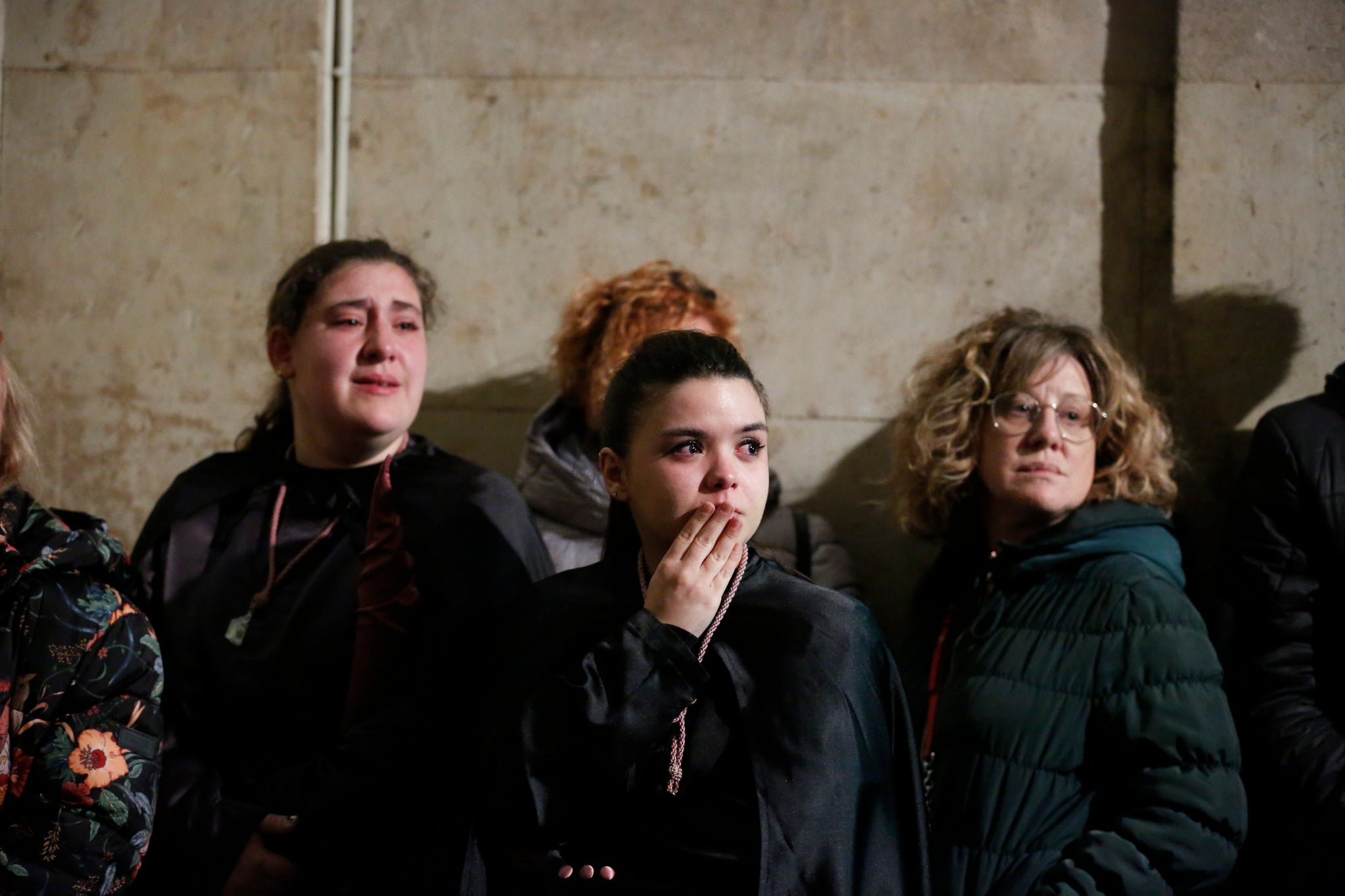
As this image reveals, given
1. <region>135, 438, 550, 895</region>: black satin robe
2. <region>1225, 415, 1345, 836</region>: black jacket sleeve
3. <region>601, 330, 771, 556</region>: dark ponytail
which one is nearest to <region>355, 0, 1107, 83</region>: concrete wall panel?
<region>1225, 415, 1345, 836</region>: black jacket sleeve

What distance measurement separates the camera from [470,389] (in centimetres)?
362

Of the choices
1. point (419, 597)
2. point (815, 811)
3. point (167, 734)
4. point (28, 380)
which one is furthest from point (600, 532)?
point (28, 380)

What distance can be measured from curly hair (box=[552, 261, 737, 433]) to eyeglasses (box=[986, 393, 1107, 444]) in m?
0.76

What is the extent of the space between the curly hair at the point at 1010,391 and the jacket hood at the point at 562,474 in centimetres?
84

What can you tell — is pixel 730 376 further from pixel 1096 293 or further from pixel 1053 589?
pixel 1096 293

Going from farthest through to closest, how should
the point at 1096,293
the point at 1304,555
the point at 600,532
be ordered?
the point at 1096,293 → the point at 600,532 → the point at 1304,555

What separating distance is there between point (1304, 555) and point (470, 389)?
2.41m

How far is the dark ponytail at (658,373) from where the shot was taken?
1.96 metres

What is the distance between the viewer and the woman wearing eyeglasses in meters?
2.23

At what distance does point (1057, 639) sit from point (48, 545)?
2.06 metres

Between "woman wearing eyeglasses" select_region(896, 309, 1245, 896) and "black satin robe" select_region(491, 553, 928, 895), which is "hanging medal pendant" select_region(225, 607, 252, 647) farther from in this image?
"woman wearing eyeglasses" select_region(896, 309, 1245, 896)

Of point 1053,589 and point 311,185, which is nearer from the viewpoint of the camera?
point 1053,589

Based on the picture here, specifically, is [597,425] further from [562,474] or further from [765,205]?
[765,205]

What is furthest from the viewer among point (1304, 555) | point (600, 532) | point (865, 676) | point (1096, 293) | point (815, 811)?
point (1096, 293)
